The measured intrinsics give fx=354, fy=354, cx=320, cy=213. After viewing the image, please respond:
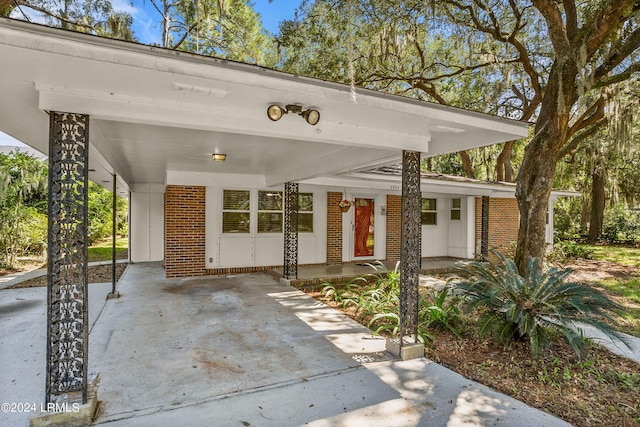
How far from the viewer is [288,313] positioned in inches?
224

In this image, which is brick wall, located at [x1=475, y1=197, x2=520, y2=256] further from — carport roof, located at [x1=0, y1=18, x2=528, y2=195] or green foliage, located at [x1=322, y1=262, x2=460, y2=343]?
carport roof, located at [x1=0, y1=18, x2=528, y2=195]

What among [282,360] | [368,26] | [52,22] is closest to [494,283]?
[282,360]

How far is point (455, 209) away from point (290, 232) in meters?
6.42

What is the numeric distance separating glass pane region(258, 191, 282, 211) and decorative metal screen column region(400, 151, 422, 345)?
19.3 feet

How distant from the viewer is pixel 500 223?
12.0 metres

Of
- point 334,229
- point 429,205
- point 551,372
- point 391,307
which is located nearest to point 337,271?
point 334,229

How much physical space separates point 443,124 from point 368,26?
5.93 metres

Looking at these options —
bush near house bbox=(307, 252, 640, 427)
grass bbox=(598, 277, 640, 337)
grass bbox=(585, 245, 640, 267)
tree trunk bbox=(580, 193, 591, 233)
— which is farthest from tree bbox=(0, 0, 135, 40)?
tree trunk bbox=(580, 193, 591, 233)

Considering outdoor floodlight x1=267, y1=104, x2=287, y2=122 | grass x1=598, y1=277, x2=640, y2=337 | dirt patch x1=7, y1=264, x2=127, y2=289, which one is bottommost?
grass x1=598, y1=277, x2=640, y2=337

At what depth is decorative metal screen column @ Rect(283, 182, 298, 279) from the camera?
26.6 feet

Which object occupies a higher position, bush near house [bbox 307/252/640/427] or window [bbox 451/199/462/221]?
window [bbox 451/199/462/221]

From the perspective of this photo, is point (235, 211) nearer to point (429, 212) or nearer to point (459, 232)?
point (429, 212)

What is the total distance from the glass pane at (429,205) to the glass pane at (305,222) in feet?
13.9

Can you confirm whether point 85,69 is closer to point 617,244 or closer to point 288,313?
point 288,313
